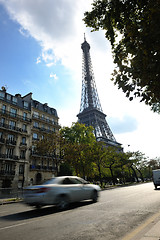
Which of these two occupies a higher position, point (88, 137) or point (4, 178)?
point (88, 137)

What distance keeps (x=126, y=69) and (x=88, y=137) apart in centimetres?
Answer: 3256

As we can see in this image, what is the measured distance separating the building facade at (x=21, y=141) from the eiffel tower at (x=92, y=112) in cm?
5009

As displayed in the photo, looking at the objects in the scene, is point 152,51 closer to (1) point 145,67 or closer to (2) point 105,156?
(1) point 145,67

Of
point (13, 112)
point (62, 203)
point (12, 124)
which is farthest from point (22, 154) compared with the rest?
point (62, 203)

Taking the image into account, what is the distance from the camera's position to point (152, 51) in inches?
183

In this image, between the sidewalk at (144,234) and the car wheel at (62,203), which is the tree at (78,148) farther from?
the sidewalk at (144,234)

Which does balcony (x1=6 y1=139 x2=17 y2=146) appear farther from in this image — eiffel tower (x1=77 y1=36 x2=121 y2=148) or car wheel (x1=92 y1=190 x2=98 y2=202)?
eiffel tower (x1=77 y1=36 x2=121 y2=148)

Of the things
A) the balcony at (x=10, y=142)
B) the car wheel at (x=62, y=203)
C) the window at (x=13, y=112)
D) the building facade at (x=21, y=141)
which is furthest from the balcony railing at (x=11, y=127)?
the car wheel at (x=62, y=203)

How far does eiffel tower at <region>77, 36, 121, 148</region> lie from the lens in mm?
90000

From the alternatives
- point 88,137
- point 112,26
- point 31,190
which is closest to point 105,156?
point 88,137

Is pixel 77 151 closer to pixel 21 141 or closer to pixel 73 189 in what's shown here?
pixel 21 141

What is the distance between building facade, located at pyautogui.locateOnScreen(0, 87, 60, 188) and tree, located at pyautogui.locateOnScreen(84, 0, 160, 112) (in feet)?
88.6

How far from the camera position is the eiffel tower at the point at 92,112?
295 ft

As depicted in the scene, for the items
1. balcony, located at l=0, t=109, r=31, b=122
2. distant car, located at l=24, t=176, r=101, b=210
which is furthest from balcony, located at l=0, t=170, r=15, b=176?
distant car, located at l=24, t=176, r=101, b=210
